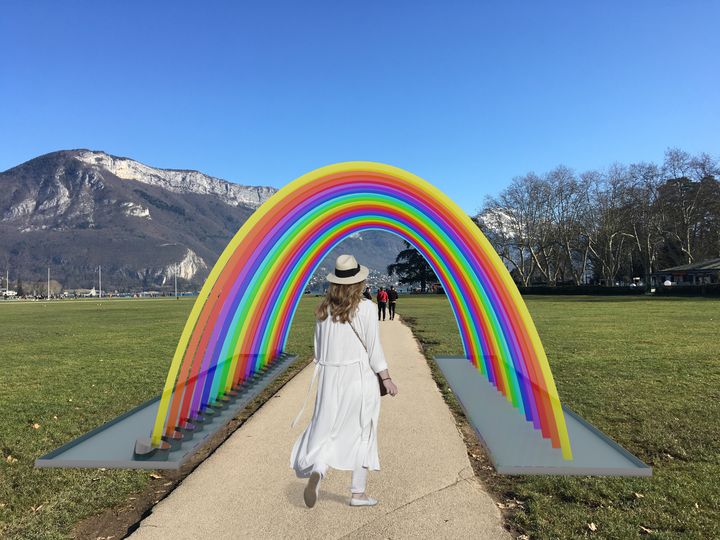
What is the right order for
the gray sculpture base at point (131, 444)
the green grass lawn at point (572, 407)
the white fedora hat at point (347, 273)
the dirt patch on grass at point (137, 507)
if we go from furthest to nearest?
the gray sculpture base at point (131, 444) < the white fedora hat at point (347, 273) < the green grass lawn at point (572, 407) < the dirt patch on grass at point (137, 507)

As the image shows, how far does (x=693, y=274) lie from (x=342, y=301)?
59498mm

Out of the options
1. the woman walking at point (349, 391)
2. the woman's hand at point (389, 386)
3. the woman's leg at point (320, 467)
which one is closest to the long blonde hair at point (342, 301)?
the woman walking at point (349, 391)

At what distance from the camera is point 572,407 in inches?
290

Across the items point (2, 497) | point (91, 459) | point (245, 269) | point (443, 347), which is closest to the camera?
point (2, 497)

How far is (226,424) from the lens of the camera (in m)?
6.46

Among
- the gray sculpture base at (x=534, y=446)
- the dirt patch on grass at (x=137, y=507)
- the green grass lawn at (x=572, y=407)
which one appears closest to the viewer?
the dirt patch on grass at (x=137, y=507)

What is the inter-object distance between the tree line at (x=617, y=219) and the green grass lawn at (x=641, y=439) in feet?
148

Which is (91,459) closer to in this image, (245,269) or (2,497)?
(2,497)

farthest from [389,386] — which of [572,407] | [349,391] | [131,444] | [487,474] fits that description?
[572,407]

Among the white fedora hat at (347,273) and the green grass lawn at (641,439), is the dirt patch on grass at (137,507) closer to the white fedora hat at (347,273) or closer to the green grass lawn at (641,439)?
the white fedora hat at (347,273)

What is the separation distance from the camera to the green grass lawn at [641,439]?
3.79 metres

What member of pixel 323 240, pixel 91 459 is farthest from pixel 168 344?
pixel 91 459

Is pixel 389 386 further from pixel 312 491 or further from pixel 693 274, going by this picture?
pixel 693 274

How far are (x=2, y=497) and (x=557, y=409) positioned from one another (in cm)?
498
